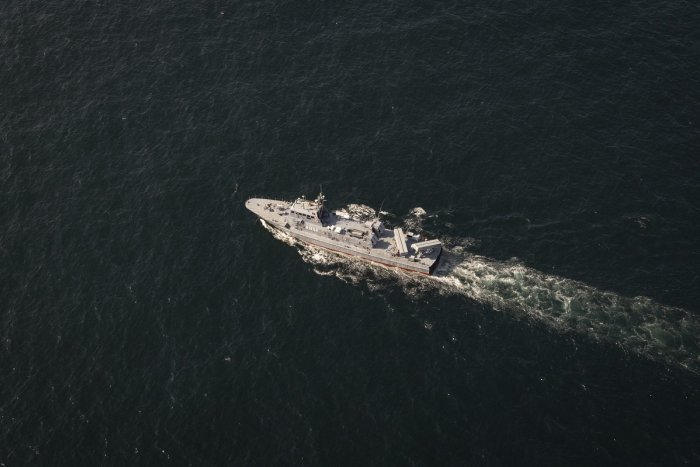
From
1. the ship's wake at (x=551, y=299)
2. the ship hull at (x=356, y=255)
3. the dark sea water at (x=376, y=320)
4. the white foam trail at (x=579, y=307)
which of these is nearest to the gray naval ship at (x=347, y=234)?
the ship hull at (x=356, y=255)

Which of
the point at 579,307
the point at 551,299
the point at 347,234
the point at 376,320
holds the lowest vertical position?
the point at 376,320

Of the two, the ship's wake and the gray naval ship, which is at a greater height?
the gray naval ship

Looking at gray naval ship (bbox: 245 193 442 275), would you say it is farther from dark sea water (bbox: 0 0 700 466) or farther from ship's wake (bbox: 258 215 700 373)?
dark sea water (bbox: 0 0 700 466)

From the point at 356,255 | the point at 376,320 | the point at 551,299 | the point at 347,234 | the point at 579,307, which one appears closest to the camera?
the point at 579,307

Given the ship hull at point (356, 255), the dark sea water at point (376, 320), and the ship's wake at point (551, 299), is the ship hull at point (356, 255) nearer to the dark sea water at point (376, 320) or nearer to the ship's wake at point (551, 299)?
the ship's wake at point (551, 299)

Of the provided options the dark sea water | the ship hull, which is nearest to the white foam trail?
the dark sea water

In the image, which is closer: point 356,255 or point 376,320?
point 376,320

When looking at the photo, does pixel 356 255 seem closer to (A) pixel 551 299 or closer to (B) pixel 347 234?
(B) pixel 347 234

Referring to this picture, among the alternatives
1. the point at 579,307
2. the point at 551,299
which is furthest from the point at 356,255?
the point at 579,307
